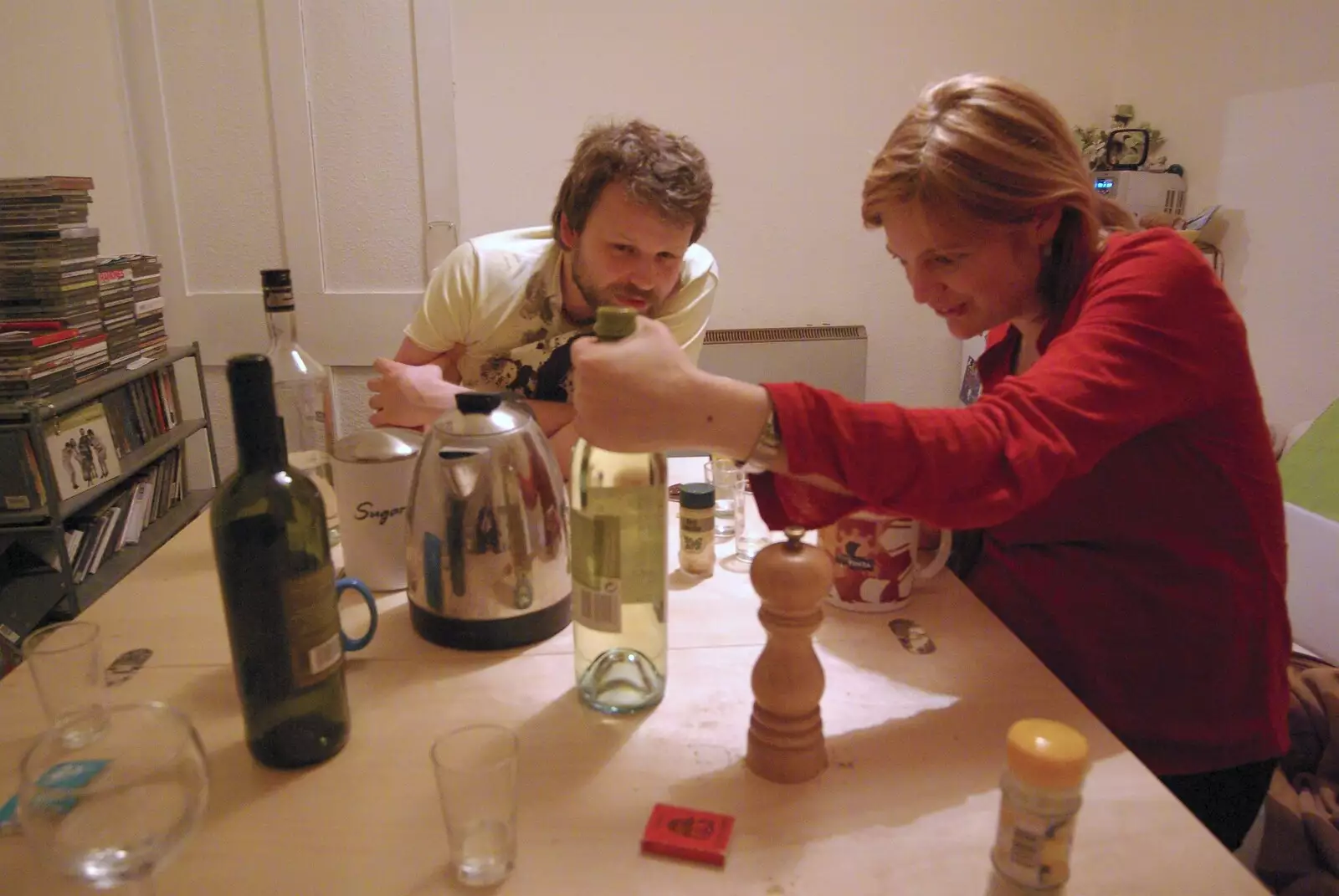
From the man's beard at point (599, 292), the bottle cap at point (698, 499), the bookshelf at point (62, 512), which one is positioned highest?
the man's beard at point (599, 292)

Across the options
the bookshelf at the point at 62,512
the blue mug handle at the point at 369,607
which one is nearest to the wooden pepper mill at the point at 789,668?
the blue mug handle at the point at 369,607

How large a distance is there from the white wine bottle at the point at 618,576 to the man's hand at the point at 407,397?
1.79 ft

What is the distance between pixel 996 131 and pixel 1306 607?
3.47 feet

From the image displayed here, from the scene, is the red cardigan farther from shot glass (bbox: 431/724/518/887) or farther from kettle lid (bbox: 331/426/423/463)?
kettle lid (bbox: 331/426/423/463)

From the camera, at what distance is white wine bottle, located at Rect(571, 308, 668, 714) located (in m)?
0.74

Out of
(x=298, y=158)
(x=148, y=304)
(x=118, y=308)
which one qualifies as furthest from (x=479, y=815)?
(x=298, y=158)

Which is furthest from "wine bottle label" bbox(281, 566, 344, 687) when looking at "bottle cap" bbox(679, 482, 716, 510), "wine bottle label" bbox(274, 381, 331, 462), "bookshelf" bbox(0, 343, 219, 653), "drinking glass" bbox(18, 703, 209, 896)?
"bookshelf" bbox(0, 343, 219, 653)

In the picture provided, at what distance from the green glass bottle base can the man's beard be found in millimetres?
750

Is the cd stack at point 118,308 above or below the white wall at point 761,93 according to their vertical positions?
below

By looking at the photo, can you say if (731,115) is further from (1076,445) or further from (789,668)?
(789,668)

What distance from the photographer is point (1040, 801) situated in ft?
1.68

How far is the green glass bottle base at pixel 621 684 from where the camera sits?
0.76 m

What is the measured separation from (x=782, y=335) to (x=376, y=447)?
6.88 feet

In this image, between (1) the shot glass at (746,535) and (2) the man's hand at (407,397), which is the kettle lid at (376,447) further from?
(1) the shot glass at (746,535)
